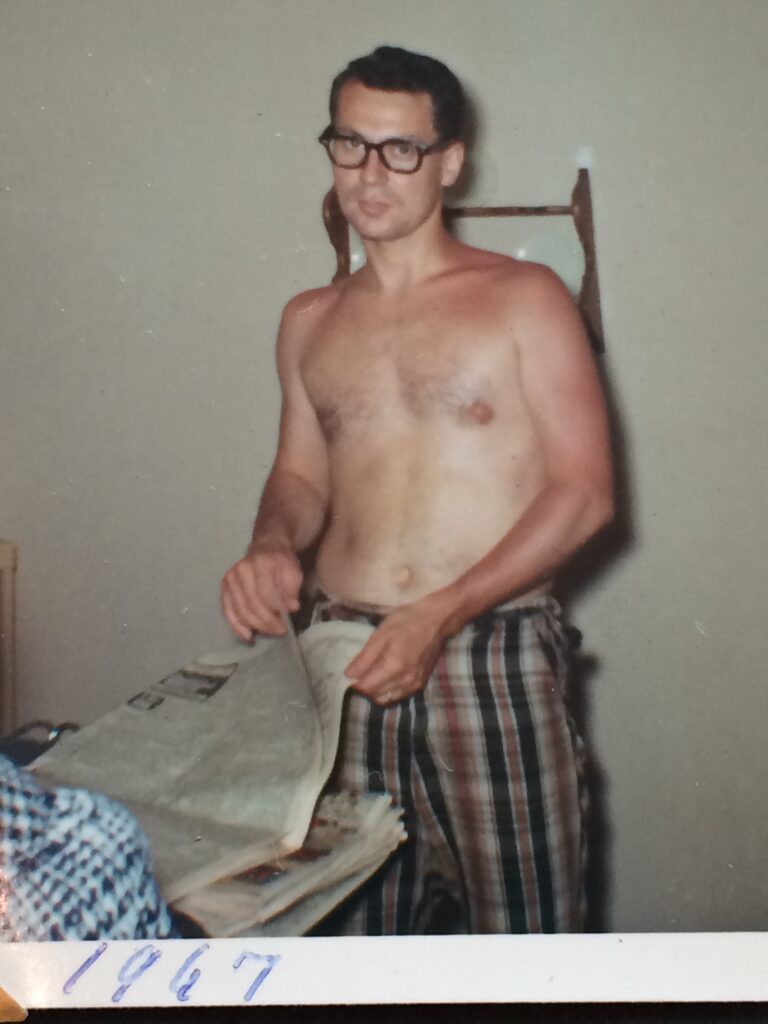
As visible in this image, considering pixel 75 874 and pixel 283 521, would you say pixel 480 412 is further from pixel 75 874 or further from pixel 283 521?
pixel 75 874

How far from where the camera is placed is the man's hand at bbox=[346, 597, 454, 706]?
0.62 meters

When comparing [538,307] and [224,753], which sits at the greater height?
[538,307]

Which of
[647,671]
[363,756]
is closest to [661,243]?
[647,671]

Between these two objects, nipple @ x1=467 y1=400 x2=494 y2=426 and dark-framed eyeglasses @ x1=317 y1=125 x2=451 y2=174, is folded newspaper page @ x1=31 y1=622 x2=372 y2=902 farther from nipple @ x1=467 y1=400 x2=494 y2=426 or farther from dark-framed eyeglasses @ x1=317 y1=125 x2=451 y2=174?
dark-framed eyeglasses @ x1=317 y1=125 x2=451 y2=174

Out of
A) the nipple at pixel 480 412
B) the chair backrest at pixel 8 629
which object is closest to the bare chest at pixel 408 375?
the nipple at pixel 480 412

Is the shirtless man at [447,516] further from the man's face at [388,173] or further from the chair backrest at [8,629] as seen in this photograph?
the chair backrest at [8,629]

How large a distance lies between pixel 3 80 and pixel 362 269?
28 centimetres

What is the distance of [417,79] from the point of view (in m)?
0.62

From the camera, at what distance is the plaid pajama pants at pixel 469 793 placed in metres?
0.62

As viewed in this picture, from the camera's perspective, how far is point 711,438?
646mm

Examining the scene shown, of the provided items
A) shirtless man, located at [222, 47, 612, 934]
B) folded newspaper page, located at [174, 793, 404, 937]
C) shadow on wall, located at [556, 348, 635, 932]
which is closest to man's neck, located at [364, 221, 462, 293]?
shirtless man, located at [222, 47, 612, 934]

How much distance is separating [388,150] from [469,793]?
1.43ft

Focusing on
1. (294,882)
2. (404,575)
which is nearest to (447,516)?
(404,575)

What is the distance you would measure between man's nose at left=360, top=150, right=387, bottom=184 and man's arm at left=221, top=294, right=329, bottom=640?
0.09 meters
